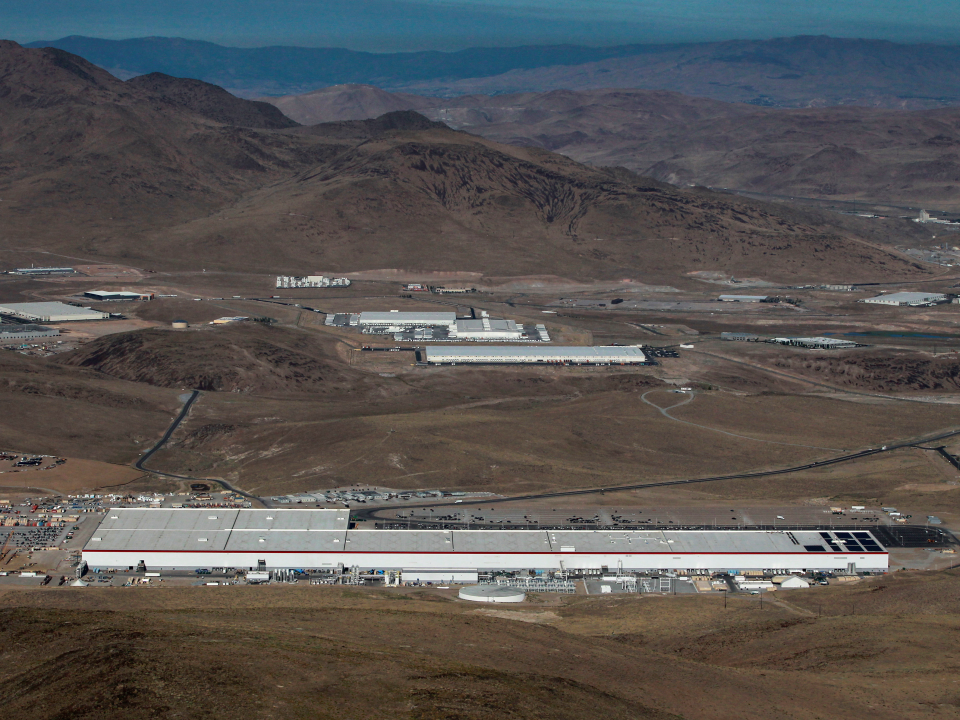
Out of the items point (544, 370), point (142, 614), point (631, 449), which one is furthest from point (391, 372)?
point (142, 614)

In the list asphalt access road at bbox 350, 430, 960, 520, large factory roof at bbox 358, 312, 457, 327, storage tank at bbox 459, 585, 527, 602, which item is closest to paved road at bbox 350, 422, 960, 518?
asphalt access road at bbox 350, 430, 960, 520

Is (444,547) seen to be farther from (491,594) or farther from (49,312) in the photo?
(49,312)

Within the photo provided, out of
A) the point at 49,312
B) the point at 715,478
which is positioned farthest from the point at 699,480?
the point at 49,312

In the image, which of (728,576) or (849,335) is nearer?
(728,576)

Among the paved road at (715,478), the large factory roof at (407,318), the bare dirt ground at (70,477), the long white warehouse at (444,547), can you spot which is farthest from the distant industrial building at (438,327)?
the long white warehouse at (444,547)

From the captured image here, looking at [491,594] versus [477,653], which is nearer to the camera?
[477,653]

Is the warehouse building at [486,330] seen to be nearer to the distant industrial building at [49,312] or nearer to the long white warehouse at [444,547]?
the distant industrial building at [49,312]

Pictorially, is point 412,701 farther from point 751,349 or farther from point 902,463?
point 751,349
